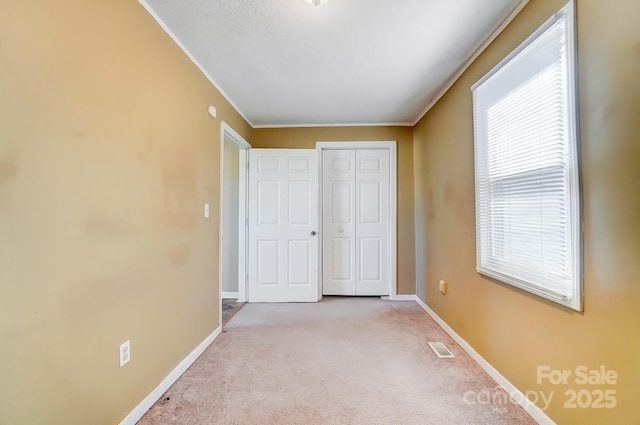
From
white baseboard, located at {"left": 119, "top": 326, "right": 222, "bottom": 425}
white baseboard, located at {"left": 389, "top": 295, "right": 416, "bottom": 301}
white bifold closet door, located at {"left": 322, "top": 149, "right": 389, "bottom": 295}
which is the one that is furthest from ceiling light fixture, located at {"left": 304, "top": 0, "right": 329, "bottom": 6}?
white baseboard, located at {"left": 389, "top": 295, "right": 416, "bottom": 301}

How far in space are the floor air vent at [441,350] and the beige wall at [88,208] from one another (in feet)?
6.32

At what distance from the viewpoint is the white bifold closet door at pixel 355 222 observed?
3.67 meters

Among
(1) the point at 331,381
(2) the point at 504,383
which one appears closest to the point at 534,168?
(2) the point at 504,383

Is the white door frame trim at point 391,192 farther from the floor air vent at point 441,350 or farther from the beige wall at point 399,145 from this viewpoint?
the floor air vent at point 441,350

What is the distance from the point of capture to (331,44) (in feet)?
6.21

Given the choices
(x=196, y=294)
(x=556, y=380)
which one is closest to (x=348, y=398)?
(x=556, y=380)

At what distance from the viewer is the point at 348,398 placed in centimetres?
165

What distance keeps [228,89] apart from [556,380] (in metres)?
3.08

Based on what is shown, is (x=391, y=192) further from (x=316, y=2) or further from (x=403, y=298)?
(x=316, y=2)

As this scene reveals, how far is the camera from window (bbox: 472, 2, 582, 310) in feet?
4.02

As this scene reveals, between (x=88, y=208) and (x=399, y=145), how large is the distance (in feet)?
10.7

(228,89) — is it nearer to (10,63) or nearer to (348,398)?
(10,63)

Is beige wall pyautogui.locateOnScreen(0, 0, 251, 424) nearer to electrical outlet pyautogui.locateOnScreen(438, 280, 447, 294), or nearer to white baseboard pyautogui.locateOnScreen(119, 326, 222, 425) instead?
white baseboard pyautogui.locateOnScreen(119, 326, 222, 425)

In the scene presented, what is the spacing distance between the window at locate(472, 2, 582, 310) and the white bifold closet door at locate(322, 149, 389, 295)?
5.74ft
